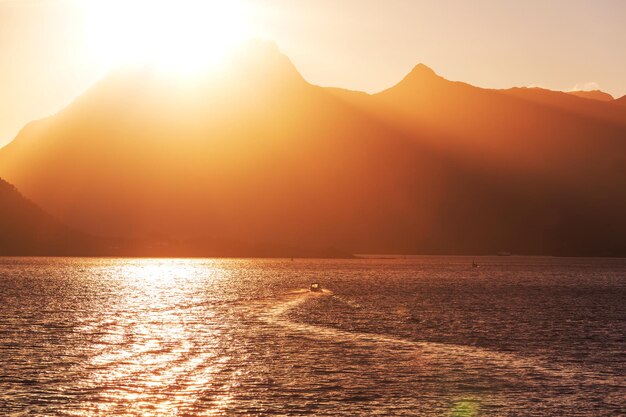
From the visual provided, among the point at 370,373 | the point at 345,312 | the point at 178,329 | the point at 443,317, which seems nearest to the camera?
the point at 370,373

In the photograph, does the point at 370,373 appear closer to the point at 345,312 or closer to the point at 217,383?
the point at 217,383

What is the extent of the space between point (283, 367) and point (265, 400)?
13.0 m

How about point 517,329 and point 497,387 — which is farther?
point 517,329

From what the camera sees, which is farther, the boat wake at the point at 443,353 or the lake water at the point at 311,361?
the boat wake at the point at 443,353

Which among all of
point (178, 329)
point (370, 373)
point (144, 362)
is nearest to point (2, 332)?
point (178, 329)

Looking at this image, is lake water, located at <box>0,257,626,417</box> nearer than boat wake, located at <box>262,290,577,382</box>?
Yes

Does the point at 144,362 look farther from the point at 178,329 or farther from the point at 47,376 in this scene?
the point at 178,329

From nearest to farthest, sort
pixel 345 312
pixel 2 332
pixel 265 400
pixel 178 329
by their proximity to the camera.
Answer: pixel 265 400, pixel 2 332, pixel 178 329, pixel 345 312

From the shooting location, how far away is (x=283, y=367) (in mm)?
63344

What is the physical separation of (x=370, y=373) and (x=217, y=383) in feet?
40.9

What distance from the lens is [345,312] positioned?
123 meters

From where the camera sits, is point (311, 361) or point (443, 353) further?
point (443, 353)

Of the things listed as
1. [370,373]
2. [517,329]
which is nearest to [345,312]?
[517,329]

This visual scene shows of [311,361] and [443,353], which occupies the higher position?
[311,361]
